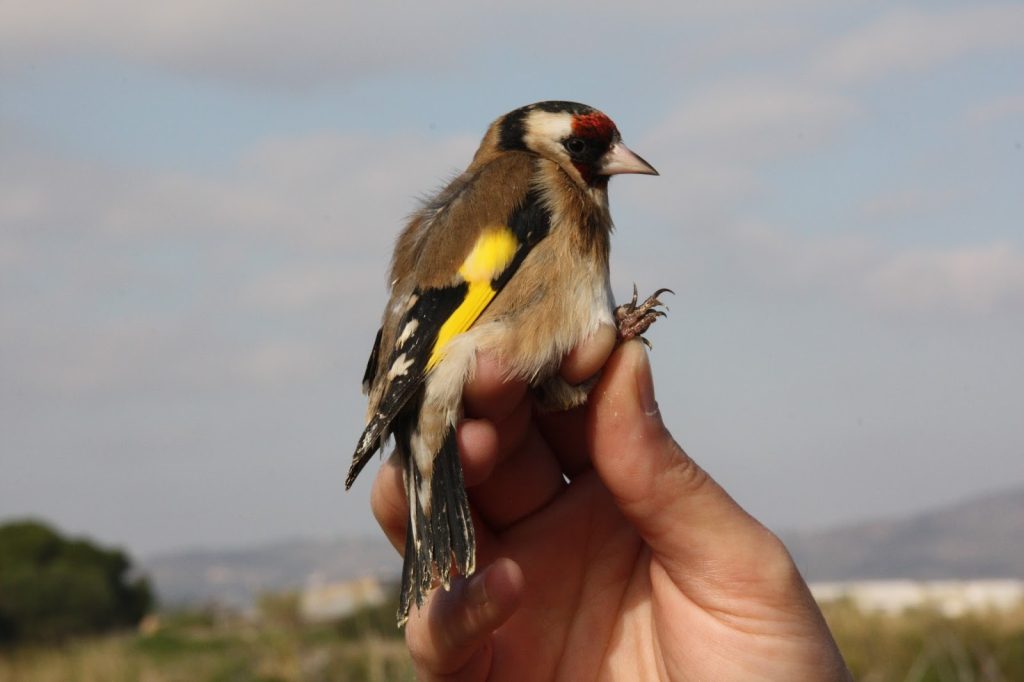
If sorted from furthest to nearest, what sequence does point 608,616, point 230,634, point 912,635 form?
point 230,634
point 912,635
point 608,616

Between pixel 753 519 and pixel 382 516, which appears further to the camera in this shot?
pixel 382 516

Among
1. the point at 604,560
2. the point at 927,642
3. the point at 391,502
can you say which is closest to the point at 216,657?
the point at 927,642

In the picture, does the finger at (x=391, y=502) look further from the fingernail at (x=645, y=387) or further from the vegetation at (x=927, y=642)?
the vegetation at (x=927, y=642)

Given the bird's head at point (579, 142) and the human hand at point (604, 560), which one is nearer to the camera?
the human hand at point (604, 560)

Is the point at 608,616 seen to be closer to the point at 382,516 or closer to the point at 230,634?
the point at 382,516

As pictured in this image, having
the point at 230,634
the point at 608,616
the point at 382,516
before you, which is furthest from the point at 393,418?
the point at 230,634

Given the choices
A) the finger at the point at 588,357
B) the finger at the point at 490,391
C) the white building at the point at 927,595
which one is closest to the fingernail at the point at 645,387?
the finger at the point at 588,357

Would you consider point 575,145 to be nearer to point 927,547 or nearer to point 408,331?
point 408,331
